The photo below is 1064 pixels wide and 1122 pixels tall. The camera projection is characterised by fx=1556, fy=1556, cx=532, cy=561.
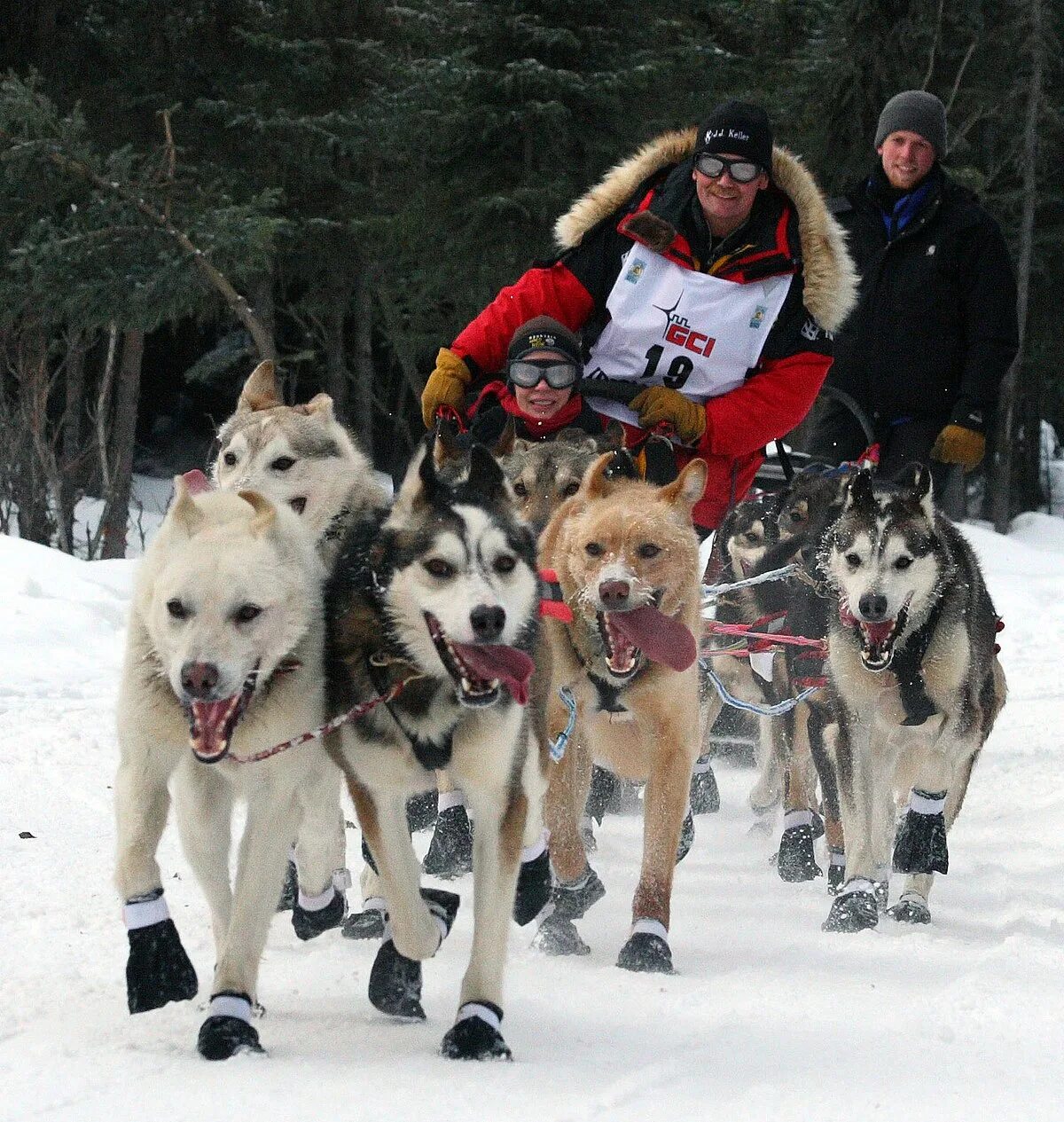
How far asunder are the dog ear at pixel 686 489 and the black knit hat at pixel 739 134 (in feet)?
3.70

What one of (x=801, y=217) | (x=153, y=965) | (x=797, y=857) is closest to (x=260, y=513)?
(x=153, y=965)

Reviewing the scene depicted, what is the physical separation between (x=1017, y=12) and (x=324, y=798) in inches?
685

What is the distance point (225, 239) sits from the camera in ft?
38.8

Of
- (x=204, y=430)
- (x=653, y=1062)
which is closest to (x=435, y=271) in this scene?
(x=204, y=430)

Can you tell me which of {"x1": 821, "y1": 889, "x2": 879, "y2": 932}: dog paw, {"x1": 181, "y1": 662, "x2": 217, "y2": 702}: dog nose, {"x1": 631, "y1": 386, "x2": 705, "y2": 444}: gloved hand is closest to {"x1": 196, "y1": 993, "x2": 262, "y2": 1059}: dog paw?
{"x1": 181, "y1": 662, "x2": 217, "y2": 702}: dog nose

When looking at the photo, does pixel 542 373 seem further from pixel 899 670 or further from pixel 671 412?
pixel 899 670

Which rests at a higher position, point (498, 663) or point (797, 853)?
point (498, 663)

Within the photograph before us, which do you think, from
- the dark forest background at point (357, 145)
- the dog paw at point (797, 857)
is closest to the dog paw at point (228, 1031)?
the dog paw at point (797, 857)

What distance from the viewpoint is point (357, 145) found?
15359mm

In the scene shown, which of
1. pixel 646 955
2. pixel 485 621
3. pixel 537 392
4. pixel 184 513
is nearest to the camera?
pixel 485 621

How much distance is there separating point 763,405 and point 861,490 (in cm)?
41

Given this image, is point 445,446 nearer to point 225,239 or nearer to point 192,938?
point 192,938

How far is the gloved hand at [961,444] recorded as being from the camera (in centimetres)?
514

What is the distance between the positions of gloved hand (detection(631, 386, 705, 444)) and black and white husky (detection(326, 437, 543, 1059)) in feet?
5.12
